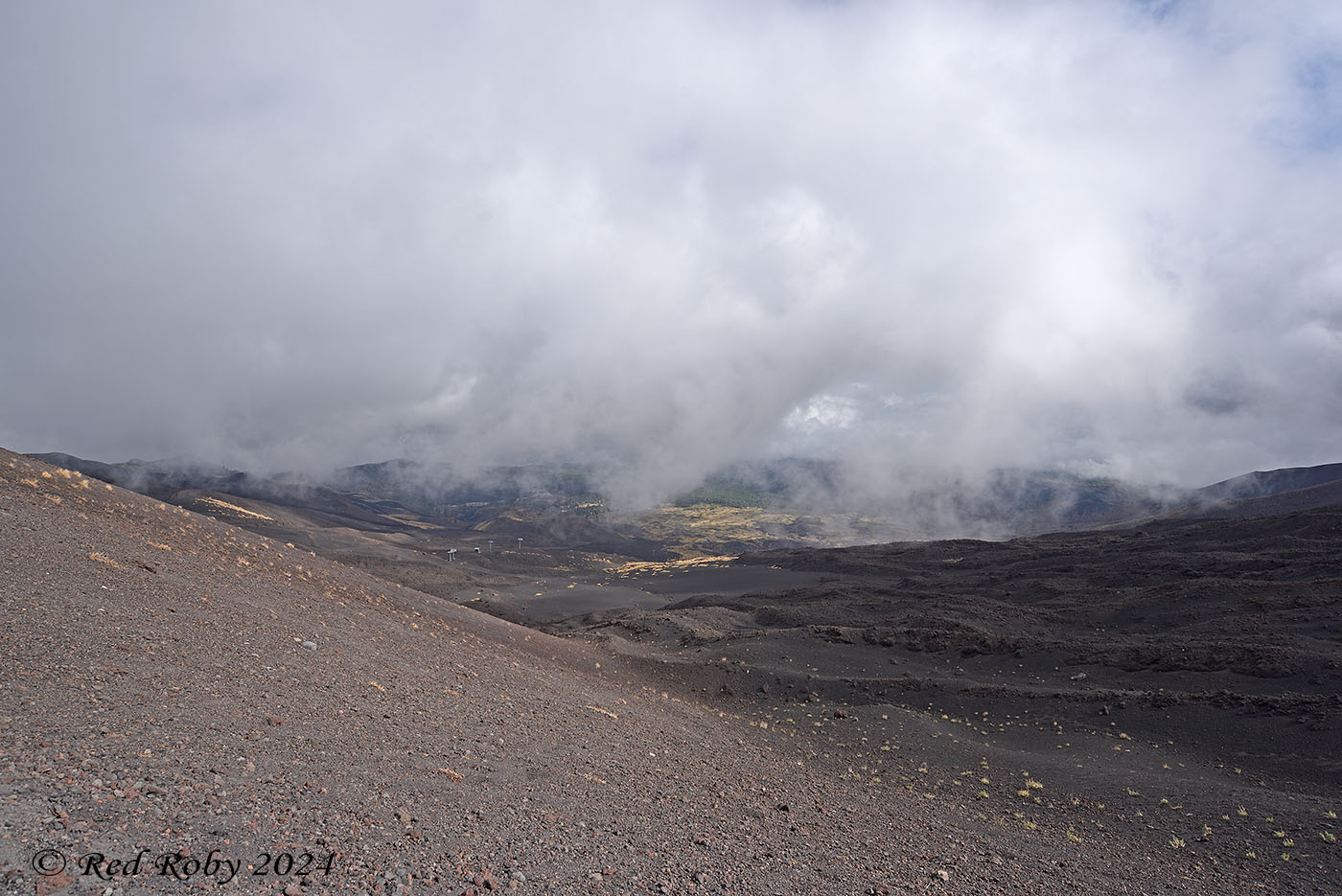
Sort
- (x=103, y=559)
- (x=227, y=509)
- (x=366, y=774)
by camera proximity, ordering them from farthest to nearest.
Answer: (x=227, y=509) < (x=103, y=559) < (x=366, y=774)

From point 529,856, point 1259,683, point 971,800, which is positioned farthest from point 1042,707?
point 529,856

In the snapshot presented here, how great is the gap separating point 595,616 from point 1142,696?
35.4 meters

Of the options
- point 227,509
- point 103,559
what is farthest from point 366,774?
point 227,509

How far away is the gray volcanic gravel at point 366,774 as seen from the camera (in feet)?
21.2

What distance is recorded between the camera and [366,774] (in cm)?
883

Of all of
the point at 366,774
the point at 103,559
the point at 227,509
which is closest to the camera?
the point at 366,774

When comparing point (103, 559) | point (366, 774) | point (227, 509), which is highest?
point (103, 559)

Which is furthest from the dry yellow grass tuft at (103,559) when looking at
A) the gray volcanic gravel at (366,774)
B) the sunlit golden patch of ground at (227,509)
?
the sunlit golden patch of ground at (227,509)

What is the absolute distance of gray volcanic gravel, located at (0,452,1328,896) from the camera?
646 cm

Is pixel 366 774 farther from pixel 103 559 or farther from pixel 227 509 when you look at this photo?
pixel 227 509

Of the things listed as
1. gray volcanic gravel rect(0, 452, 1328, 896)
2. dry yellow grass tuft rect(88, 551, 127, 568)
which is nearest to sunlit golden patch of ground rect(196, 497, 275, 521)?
gray volcanic gravel rect(0, 452, 1328, 896)

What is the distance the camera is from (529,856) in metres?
7.77

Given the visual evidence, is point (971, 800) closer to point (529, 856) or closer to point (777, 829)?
point (777, 829)

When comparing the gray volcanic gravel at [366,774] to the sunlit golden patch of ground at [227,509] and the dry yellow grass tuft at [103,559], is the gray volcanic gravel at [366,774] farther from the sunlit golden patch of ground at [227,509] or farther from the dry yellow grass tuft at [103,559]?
the sunlit golden patch of ground at [227,509]
